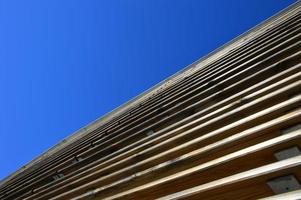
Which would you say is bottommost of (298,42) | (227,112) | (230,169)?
(230,169)

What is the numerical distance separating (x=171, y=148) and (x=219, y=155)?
722 millimetres

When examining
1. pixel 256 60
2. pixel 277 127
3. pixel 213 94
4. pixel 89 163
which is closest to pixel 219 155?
pixel 277 127

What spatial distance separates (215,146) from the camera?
2.02m

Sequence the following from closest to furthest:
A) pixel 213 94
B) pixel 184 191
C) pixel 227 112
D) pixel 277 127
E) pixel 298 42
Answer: pixel 277 127, pixel 184 191, pixel 227 112, pixel 298 42, pixel 213 94

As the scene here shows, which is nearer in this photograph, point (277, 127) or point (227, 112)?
point (277, 127)

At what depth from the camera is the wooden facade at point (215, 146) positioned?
1.53 metres

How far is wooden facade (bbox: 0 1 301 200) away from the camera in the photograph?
60.4 inches

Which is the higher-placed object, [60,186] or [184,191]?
[60,186]

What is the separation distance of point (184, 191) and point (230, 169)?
0.27 meters

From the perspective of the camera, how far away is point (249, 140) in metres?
1.82

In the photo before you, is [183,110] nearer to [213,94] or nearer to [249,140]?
[213,94]

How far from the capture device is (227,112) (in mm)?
2486

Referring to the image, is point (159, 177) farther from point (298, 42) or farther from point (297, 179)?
point (298, 42)


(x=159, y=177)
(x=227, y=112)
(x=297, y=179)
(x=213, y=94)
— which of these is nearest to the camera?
(x=297, y=179)
